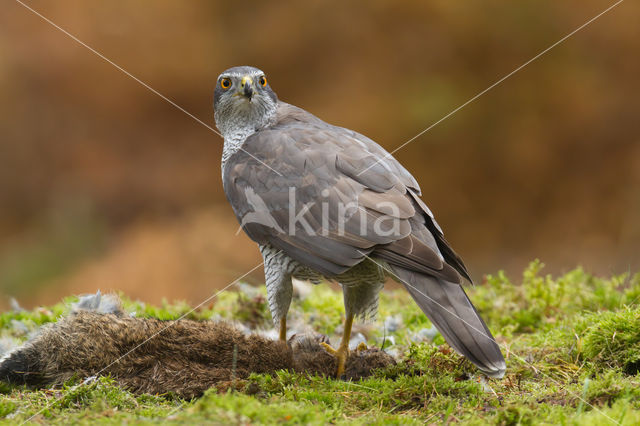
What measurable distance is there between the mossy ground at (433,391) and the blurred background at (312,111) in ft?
18.4

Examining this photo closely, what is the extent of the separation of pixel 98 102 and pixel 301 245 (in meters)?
9.54

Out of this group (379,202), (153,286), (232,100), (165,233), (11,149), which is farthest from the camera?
(11,149)

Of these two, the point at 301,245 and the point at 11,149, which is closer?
the point at 301,245

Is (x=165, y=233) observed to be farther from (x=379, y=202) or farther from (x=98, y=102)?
(x=379, y=202)

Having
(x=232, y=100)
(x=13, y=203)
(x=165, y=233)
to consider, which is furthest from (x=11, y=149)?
→ (x=232, y=100)

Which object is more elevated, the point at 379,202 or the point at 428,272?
the point at 379,202

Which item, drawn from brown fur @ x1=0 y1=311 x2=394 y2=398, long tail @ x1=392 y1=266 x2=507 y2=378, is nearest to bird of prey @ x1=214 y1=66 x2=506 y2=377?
long tail @ x1=392 y1=266 x2=507 y2=378

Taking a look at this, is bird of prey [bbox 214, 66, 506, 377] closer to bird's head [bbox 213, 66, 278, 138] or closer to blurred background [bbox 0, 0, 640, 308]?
bird's head [bbox 213, 66, 278, 138]

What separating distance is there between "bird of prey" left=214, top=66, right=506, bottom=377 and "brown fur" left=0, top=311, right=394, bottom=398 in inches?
19.8

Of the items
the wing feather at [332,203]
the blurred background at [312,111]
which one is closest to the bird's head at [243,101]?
the wing feather at [332,203]

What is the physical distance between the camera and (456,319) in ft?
10.5

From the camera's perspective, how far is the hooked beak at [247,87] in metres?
4.57

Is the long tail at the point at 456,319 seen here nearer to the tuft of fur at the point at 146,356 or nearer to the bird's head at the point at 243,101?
the tuft of fur at the point at 146,356

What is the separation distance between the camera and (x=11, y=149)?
11.6 m
